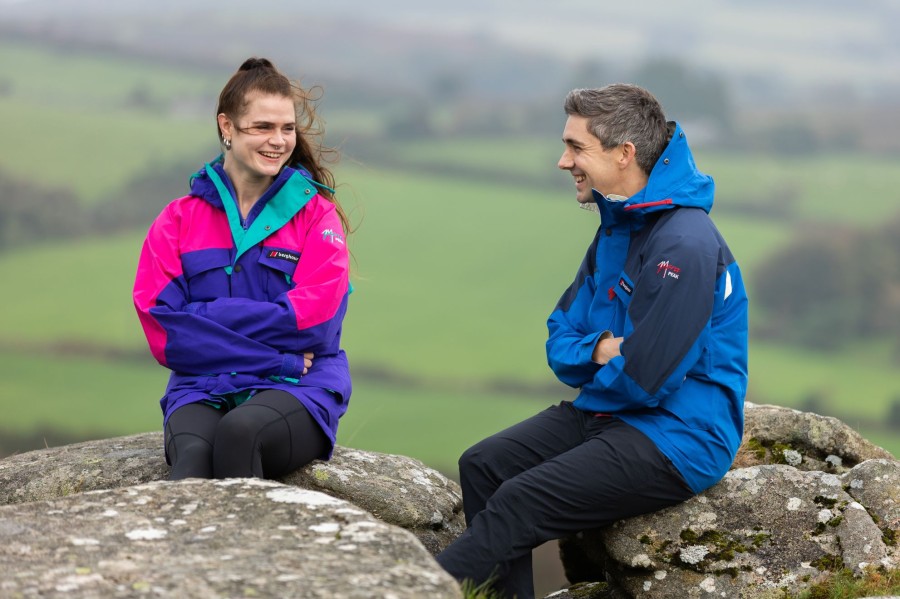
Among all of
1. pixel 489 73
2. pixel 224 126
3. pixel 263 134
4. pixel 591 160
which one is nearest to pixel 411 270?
pixel 224 126

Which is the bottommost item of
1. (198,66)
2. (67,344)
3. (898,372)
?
(898,372)

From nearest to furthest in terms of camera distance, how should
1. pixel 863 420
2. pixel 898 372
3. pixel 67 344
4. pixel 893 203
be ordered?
pixel 863 420
pixel 67 344
pixel 898 372
pixel 893 203

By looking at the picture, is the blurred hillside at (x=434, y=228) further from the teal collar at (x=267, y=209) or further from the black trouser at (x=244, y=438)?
the black trouser at (x=244, y=438)

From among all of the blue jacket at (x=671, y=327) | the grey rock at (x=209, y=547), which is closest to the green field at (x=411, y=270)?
the blue jacket at (x=671, y=327)

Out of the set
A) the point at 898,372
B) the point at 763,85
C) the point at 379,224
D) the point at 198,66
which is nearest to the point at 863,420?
the point at 898,372

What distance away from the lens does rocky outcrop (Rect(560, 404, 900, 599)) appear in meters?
5.38

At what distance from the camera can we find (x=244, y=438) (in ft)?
17.7

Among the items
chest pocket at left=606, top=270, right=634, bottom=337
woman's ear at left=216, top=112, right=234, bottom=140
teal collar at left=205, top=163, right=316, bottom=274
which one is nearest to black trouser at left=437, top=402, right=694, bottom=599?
chest pocket at left=606, top=270, right=634, bottom=337

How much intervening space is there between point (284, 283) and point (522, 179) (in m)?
83.3

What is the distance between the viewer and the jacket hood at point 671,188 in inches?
220

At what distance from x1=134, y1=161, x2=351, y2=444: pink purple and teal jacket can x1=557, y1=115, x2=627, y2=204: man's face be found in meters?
1.36

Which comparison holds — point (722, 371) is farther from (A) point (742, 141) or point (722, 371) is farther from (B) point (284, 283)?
(A) point (742, 141)

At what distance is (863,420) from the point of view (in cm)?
5578

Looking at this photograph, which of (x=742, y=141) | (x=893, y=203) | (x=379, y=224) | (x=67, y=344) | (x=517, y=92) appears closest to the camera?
(x=67, y=344)
